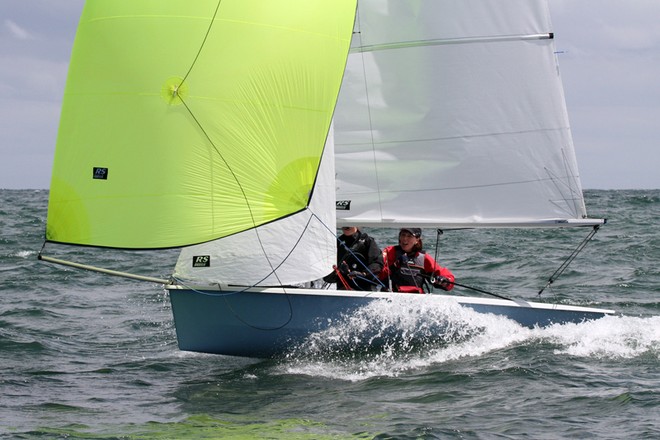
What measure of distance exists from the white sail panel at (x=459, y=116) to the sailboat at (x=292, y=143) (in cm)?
1

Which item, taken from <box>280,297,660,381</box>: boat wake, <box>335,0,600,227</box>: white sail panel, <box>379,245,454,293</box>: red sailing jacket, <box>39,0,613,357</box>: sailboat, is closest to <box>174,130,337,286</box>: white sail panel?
<box>39,0,613,357</box>: sailboat

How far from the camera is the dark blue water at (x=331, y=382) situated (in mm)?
6367

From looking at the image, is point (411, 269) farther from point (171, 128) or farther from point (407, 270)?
point (171, 128)

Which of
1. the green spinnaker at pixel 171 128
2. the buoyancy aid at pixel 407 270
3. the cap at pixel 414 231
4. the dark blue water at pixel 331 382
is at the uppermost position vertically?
the green spinnaker at pixel 171 128

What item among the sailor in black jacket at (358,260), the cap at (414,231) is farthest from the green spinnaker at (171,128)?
the cap at (414,231)

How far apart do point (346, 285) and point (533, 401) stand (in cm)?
209

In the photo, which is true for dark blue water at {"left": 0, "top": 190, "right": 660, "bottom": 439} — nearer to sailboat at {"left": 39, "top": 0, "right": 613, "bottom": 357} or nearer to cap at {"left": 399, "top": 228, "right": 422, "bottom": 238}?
sailboat at {"left": 39, "top": 0, "right": 613, "bottom": 357}

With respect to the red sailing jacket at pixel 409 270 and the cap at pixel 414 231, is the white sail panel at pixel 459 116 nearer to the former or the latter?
the cap at pixel 414 231

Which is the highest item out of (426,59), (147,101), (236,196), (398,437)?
(426,59)

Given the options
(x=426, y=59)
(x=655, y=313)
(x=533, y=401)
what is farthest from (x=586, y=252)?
(x=533, y=401)

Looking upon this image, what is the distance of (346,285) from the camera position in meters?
8.39

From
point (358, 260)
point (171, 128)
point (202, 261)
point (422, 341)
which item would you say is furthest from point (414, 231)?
point (171, 128)

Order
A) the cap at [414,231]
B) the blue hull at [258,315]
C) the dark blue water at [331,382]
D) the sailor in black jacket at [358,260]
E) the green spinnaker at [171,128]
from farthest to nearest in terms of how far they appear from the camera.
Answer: the cap at [414,231] → the sailor in black jacket at [358,260] → the blue hull at [258,315] → the green spinnaker at [171,128] → the dark blue water at [331,382]

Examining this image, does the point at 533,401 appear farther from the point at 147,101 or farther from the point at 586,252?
the point at 586,252
